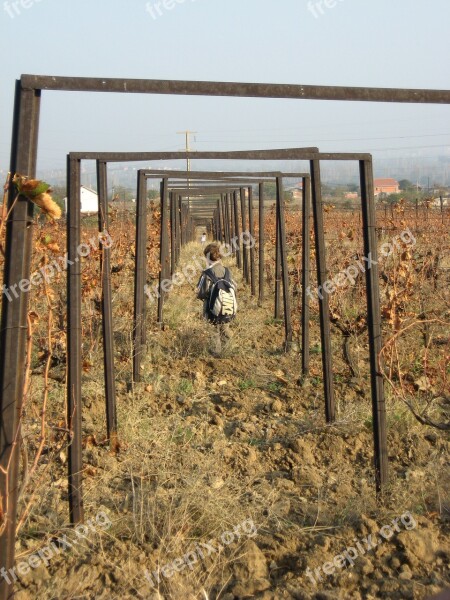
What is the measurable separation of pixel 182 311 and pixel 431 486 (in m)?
7.40

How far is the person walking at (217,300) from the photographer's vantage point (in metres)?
9.24

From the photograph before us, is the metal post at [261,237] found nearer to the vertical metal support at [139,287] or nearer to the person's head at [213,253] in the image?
the person's head at [213,253]

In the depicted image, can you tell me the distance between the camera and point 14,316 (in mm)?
3018

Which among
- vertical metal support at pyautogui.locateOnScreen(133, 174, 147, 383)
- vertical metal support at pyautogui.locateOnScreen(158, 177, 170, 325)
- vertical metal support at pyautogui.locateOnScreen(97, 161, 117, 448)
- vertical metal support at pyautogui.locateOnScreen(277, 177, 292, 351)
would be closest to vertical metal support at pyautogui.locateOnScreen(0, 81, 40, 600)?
vertical metal support at pyautogui.locateOnScreen(97, 161, 117, 448)

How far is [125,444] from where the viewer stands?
564cm

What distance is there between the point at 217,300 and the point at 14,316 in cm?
628

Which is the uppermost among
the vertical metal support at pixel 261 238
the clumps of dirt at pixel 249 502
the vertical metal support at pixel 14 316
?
the vertical metal support at pixel 261 238

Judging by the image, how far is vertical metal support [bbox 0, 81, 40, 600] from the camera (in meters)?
2.99

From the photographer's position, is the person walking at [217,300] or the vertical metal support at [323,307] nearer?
the vertical metal support at [323,307]

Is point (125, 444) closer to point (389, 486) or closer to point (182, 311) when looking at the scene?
point (389, 486)

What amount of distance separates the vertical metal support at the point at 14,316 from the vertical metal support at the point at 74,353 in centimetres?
90

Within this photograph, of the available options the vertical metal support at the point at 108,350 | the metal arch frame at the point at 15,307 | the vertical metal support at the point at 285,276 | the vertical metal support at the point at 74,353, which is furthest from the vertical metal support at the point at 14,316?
the vertical metal support at the point at 285,276

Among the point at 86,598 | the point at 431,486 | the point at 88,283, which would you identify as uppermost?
the point at 88,283

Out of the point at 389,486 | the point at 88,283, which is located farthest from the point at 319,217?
the point at 88,283
